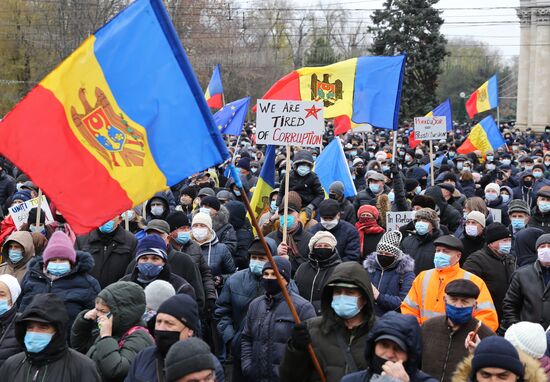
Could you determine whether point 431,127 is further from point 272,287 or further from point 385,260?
point 272,287

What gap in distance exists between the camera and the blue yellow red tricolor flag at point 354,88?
13.0m

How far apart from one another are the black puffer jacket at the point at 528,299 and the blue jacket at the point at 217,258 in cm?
307

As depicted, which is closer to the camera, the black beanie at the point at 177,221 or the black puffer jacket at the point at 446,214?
the black beanie at the point at 177,221

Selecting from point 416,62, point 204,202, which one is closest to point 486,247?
point 204,202

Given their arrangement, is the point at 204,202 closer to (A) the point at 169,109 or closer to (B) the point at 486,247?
(B) the point at 486,247

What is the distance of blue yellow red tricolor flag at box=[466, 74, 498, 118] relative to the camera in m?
30.6

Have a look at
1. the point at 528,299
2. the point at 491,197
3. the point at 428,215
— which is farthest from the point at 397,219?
the point at 528,299

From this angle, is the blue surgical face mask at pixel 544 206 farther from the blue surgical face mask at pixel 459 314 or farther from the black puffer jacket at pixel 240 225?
the blue surgical face mask at pixel 459 314

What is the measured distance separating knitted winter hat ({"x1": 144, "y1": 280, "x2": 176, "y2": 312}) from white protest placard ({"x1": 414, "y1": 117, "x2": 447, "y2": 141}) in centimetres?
1114

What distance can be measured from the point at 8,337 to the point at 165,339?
164 cm

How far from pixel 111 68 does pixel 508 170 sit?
613 inches

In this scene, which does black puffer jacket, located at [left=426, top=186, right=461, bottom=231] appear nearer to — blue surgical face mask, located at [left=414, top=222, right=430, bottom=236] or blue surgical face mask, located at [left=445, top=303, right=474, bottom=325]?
blue surgical face mask, located at [left=414, top=222, right=430, bottom=236]

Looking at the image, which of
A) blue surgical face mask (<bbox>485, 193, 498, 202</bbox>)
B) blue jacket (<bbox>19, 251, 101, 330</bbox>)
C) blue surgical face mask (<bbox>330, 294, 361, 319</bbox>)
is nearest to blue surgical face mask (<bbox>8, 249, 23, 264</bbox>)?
blue jacket (<bbox>19, 251, 101, 330</bbox>)

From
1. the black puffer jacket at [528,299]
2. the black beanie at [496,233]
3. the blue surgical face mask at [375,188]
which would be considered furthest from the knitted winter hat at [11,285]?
the blue surgical face mask at [375,188]
